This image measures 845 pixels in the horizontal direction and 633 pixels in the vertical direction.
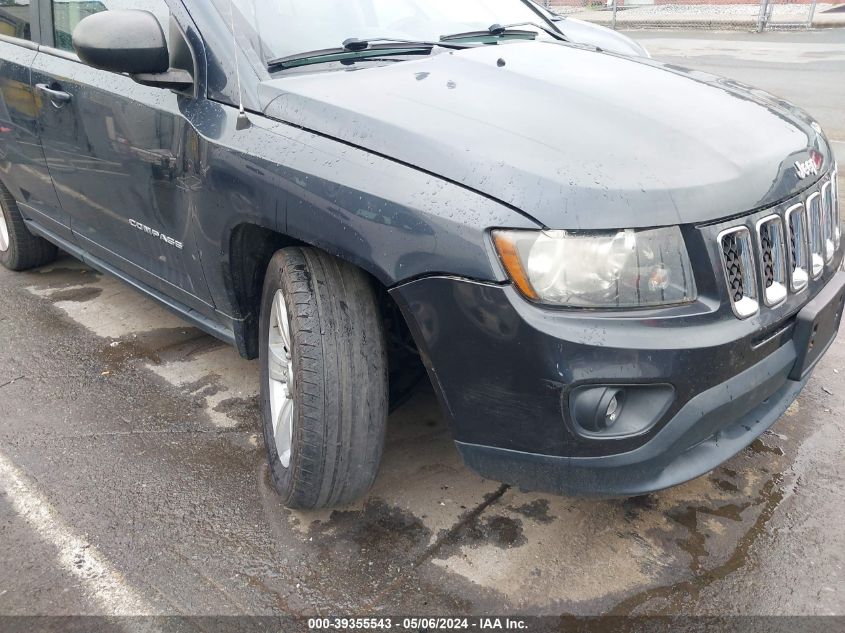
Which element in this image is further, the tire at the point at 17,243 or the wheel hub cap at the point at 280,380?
the tire at the point at 17,243

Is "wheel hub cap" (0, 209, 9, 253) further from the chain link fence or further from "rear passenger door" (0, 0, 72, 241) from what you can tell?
the chain link fence

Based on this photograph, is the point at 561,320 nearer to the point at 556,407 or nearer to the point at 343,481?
the point at 556,407

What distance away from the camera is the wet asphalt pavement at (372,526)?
216 cm

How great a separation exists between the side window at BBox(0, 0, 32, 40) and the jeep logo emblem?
10.7 ft

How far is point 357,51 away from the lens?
2.56 meters

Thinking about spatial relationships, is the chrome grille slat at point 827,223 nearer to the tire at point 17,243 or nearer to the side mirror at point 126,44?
the side mirror at point 126,44

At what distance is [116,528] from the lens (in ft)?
8.08

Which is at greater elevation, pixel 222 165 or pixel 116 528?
pixel 222 165

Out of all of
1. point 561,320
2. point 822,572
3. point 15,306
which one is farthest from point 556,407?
point 15,306

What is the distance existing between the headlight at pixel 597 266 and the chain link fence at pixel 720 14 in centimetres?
1808

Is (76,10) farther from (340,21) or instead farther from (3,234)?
(3,234)

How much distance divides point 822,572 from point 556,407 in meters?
1.05

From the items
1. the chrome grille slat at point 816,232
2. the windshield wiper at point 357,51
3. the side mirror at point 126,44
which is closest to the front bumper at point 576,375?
the chrome grille slat at point 816,232

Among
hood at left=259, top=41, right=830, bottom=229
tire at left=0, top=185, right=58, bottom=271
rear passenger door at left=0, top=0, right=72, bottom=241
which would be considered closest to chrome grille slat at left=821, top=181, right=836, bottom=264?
hood at left=259, top=41, right=830, bottom=229
